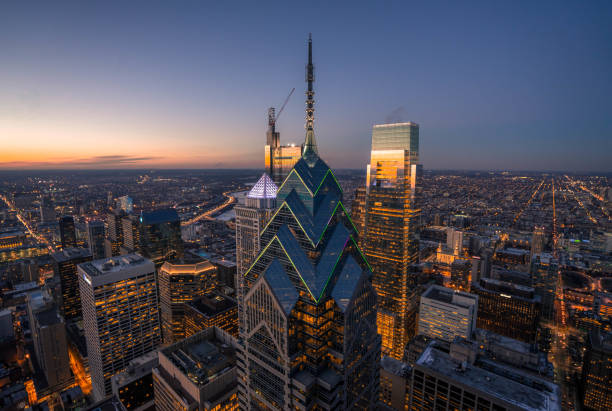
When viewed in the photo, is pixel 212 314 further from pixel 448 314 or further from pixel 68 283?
pixel 68 283

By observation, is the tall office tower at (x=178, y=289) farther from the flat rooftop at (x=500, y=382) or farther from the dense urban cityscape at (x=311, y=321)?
the flat rooftop at (x=500, y=382)

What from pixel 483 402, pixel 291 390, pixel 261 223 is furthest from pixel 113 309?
pixel 483 402

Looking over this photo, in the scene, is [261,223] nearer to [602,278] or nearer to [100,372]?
[100,372]

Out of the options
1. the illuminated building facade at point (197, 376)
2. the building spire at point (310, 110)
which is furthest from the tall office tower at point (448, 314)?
the building spire at point (310, 110)

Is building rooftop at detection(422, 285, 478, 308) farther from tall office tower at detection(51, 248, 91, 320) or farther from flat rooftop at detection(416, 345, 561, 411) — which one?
tall office tower at detection(51, 248, 91, 320)

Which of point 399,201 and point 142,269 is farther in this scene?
point 399,201

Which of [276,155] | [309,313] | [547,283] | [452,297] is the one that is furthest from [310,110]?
[547,283]
